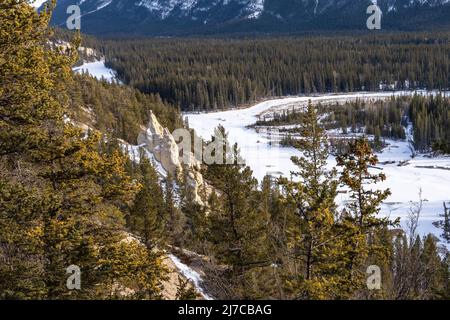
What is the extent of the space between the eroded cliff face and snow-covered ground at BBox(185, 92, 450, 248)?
12.4 metres

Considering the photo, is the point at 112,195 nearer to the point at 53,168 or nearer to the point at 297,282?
the point at 53,168

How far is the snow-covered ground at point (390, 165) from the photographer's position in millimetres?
64688

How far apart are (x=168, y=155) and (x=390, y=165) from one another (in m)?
46.8

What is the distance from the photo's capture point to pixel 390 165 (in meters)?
88.6

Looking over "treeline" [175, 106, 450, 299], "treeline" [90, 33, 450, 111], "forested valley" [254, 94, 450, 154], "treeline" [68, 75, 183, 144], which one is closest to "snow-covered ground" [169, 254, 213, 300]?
"treeline" [175, 106, 450, 299]

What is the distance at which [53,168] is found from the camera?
43.4 ft

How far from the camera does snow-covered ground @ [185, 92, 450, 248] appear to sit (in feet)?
212

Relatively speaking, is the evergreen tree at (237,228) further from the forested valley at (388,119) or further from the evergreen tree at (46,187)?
the forested valley at (388,119)

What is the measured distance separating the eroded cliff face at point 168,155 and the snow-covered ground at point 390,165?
12.4 meters

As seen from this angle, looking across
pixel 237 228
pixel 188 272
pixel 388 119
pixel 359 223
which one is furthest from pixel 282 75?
pixel 359 223

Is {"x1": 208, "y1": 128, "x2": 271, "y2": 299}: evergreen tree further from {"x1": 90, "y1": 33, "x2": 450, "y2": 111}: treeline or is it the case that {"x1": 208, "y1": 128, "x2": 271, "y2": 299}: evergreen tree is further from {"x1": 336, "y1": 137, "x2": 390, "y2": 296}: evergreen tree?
{"x1": 90, "y1": 33, "x2": 450, "y2": 111}: treeline

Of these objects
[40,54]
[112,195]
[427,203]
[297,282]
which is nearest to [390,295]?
[297,282]

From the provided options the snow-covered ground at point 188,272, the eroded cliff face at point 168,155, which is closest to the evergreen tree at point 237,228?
the snow-covered ground at point 188,272

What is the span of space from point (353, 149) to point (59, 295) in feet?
34.2
